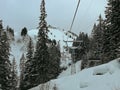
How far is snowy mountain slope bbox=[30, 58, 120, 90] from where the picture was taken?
13.9 m

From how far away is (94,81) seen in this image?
14922mm

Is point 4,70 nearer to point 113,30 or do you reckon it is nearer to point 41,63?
point 41,63

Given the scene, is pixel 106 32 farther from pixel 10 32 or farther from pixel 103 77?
pixel 10 32

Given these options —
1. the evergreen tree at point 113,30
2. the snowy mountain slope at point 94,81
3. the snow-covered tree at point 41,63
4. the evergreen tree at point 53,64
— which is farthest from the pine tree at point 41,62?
the snowy mountain slope at point 94,81

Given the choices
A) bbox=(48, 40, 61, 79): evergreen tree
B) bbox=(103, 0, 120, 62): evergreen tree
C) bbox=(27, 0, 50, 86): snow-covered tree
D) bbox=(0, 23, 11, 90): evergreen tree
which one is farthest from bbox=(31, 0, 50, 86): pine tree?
bbox=(103, 0, 120, 62): evergreen tree

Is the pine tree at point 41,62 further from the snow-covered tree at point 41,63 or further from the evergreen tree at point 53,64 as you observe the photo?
the evergreen tree at point 53,64

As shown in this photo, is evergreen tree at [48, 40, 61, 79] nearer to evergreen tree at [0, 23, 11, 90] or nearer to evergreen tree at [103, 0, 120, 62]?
evergreen tree at [0, 23, 11, 90]

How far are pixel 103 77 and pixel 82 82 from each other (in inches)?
33.7

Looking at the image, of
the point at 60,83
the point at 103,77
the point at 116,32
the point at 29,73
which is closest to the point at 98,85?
the point at 103,77

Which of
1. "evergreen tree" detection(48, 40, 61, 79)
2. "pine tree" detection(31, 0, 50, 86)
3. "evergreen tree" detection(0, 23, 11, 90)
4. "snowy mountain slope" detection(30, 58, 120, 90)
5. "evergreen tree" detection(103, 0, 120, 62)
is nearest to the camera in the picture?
"snowy mountain slope" detection(30, 58, 120, 90)

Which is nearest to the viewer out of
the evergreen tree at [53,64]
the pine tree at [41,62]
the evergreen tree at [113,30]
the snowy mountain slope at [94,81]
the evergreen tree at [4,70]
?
the snowy mountain slope at [94,81]

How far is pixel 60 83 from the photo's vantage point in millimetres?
16625

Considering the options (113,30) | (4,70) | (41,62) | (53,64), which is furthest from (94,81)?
(53,64)

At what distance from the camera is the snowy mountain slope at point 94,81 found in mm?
13897
